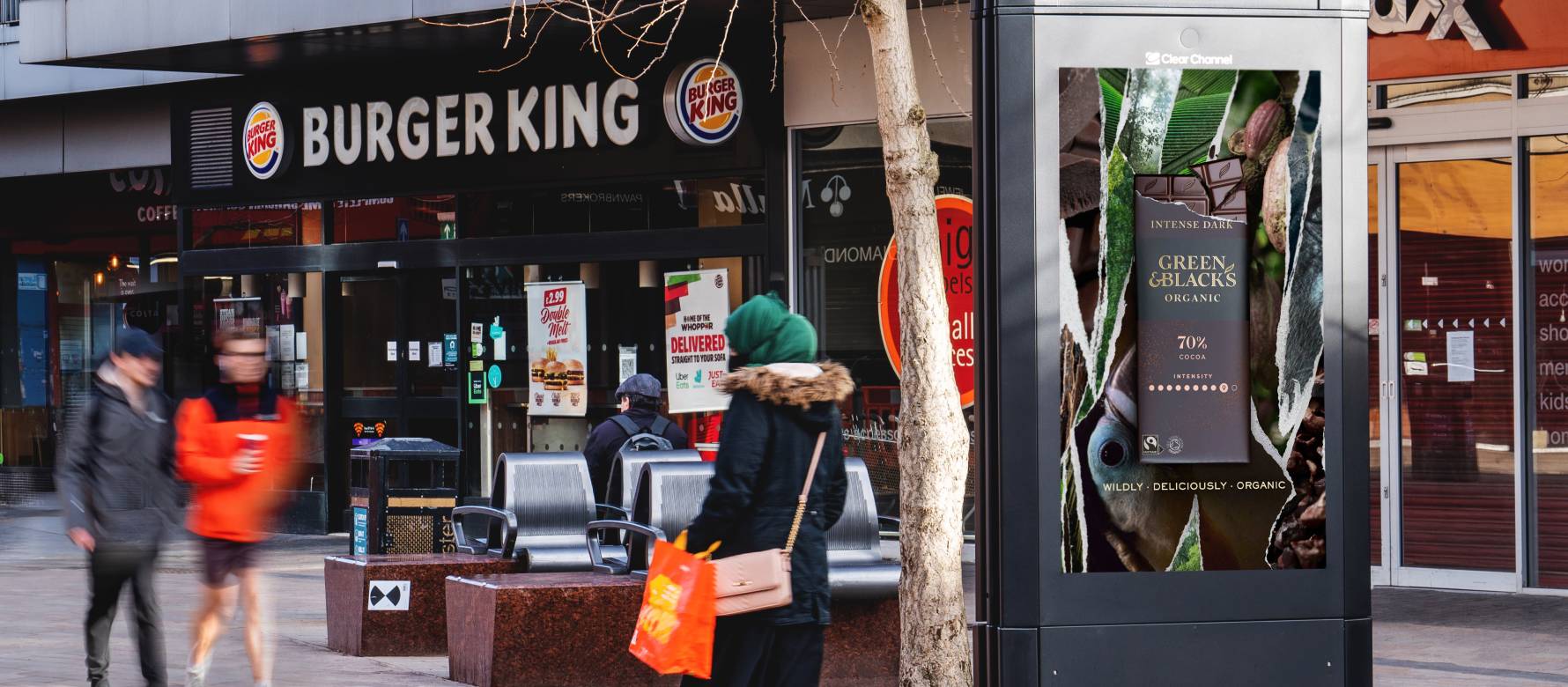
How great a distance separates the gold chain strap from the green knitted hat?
10.8 inches

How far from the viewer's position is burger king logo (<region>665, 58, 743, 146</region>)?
47.6 feet

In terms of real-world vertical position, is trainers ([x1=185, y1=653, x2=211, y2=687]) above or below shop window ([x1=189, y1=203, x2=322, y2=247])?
below

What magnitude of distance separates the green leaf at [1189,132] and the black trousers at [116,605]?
4714 mm

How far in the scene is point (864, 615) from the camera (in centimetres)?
846

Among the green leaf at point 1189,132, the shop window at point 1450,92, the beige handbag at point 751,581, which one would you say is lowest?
the beige handbag at point 751,581

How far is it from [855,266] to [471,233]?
393 cm

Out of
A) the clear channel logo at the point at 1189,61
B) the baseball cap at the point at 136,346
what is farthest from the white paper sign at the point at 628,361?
the clear channel logo at the point at 1189,61

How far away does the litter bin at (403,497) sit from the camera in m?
10.4

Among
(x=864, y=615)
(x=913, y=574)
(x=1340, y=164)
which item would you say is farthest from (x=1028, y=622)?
(x=864, y=615)

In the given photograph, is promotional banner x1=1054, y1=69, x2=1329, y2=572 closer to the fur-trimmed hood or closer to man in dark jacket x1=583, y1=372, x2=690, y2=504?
the fur-trimmed hood

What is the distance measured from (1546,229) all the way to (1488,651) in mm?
3434

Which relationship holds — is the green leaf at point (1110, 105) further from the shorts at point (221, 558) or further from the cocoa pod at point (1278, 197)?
the shorts at point (221, 558)

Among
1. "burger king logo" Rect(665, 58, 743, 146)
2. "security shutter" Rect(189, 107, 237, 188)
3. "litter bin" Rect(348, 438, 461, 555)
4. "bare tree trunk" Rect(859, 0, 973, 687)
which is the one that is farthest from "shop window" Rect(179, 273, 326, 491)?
"bare tree trunk" Rect(859, 0, 973, 687)

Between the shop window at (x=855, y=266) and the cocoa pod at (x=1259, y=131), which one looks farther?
the shop window at (x=855, y=266)
